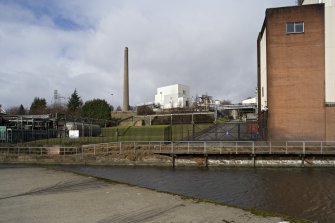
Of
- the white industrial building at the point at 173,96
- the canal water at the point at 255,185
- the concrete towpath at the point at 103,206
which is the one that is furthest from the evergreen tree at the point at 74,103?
the concrete towpath at the point at 103,206

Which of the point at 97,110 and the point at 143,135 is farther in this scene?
the point at 97,110

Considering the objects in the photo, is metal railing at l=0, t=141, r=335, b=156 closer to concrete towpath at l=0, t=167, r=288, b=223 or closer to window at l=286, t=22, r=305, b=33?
window at l=286, t=22, r=305, b=33

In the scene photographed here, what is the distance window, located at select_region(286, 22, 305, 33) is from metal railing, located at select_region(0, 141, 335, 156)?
36.7 ft

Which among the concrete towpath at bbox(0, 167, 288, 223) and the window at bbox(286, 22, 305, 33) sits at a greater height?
the window at bbox(286, 22, 305, 33)

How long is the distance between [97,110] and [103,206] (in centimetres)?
7308

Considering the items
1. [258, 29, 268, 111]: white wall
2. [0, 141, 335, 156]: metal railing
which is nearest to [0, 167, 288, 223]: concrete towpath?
[0, 141, 335, 156]: metal railing

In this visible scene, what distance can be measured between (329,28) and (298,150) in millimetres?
13057

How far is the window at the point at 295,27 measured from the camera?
36.5 meters

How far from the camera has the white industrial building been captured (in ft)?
421

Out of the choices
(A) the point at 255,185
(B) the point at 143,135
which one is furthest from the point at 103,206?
(B) the point at 143,135

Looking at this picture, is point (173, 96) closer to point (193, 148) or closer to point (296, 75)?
point (296, 75)

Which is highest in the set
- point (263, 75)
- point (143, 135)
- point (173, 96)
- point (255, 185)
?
point (173, 96)

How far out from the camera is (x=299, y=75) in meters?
36.4

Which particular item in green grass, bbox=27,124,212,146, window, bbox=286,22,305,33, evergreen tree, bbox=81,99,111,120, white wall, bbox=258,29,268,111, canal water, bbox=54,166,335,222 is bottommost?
canal water, bbox=54,166,335,222
